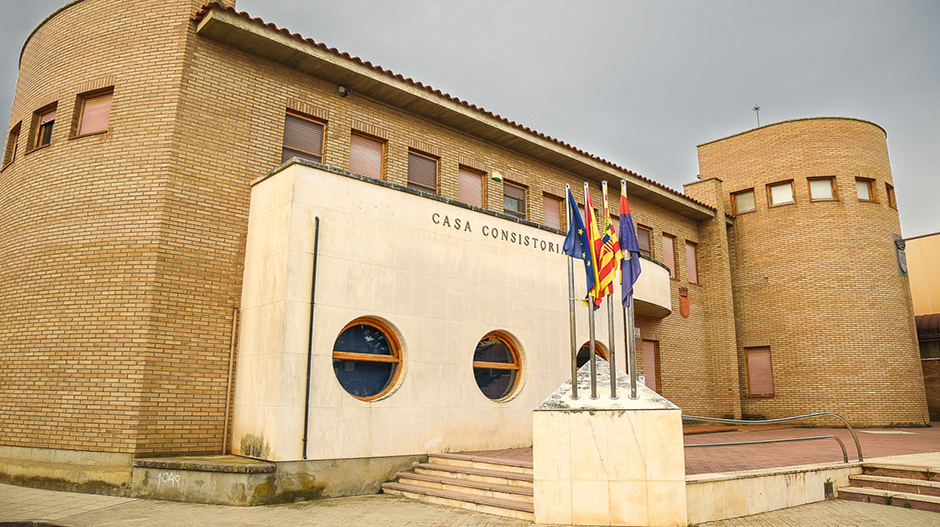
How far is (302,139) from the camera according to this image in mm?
12086

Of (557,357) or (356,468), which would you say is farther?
(557,357)

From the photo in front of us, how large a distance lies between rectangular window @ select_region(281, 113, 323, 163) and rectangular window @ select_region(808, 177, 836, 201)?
1740 centimetres

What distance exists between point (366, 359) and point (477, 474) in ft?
Answer: 8.29

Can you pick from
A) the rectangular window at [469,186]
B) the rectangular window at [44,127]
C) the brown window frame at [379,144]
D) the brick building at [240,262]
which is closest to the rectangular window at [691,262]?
the brick building at [240,262]

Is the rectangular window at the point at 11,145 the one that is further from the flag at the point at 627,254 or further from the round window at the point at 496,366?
the flag at the point at 627,254

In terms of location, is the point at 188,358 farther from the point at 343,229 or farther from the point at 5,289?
the point at 5,289

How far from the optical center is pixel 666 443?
7352 mm

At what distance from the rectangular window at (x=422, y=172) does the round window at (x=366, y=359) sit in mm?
4371

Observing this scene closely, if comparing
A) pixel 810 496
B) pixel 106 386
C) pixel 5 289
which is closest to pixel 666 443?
pixel 810 496

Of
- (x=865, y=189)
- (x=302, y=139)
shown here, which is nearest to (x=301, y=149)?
(x=302, y=139)

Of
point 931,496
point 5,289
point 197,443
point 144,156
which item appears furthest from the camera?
point 5,289

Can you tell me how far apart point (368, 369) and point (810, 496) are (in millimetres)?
6988

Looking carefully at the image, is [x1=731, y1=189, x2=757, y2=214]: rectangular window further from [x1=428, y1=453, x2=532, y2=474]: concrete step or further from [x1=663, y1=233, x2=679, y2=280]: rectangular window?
[x1=428, y1=453, x2=532, y2=474]: concrete step

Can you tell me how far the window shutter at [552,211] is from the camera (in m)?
16.9
